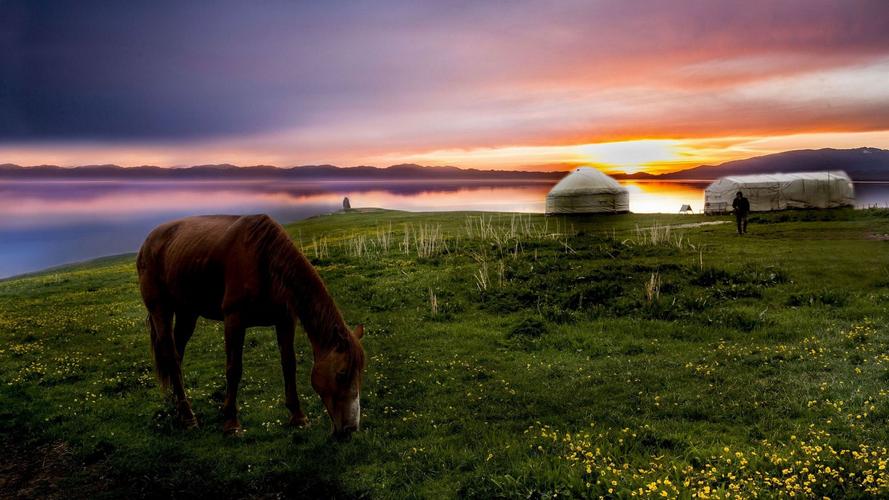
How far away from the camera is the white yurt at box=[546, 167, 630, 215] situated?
156ft

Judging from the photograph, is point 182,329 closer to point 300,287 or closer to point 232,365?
point 232,365

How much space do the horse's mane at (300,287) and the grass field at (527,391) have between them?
1.45 m

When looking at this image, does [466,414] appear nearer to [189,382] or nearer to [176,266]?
[176,266]

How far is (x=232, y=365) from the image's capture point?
26.0 feet

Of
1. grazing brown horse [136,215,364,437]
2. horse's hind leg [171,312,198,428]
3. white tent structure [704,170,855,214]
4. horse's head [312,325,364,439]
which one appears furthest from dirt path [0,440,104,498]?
white tent structure [704,170,855,214]

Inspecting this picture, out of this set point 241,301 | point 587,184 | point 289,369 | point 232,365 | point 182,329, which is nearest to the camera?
point 241,301

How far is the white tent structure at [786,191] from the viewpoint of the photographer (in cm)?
4394

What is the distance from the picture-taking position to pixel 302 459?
7129 millimetres

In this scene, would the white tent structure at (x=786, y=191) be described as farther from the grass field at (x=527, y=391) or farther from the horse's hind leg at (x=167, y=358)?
the horse's hind leg at (x=167, y=358)

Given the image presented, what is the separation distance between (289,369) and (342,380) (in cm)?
160

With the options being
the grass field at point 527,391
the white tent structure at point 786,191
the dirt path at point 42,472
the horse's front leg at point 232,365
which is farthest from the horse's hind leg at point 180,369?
the white tent structure at point 786,191

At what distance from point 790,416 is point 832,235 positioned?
23.7 m

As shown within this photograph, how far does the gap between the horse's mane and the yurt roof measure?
139ft

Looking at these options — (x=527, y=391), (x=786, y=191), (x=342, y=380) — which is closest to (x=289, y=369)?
(x=342, y=380)
